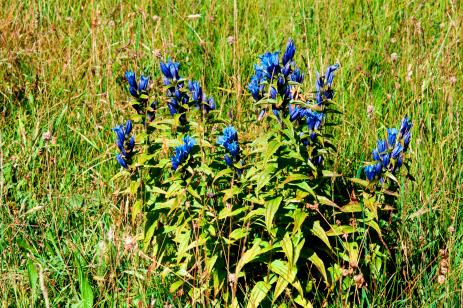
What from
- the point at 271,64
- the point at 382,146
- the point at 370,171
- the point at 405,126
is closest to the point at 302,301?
the point at 370,171

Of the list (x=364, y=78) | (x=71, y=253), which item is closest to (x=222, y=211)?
(x=71, y=253)

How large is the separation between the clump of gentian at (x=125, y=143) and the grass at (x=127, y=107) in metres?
0.10

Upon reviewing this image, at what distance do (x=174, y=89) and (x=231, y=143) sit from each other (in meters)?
0.36

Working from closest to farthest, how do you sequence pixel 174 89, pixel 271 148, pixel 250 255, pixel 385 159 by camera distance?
pixel 271 148 < pixel 250 255 < pixel 385 159 < pixel 174 89

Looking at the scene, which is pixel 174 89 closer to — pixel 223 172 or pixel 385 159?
pixel 223 172

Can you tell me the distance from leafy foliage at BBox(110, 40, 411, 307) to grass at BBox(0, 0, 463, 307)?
158 millimetres

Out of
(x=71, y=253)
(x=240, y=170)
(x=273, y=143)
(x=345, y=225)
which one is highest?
(x=273, y=143)

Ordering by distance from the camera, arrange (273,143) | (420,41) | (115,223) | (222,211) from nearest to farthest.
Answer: (273,143) → (222,211) → (115,223) → (420,41)

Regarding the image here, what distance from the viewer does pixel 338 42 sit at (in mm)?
3986

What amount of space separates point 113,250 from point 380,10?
2521 mm

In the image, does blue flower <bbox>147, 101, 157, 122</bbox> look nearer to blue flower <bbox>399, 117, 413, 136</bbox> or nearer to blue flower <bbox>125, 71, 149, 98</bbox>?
blue flower <bbox>125, 71, 149, 98</bbox>

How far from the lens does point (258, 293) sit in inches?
93.5

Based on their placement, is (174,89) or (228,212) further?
(174,89)

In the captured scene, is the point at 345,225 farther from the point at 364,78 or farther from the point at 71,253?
the point at 364,78
